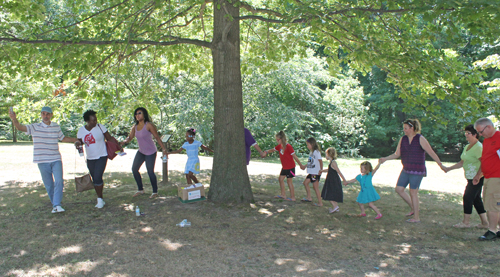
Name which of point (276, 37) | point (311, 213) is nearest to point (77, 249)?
point (311, 213)

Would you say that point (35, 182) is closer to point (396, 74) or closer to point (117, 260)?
point (117, 260)

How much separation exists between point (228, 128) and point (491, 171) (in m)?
4.30

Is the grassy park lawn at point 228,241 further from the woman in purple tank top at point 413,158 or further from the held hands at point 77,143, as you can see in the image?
the held hands at point 77,143

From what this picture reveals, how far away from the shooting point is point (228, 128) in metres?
6.83

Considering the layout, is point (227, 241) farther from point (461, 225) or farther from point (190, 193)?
point (461, 225)

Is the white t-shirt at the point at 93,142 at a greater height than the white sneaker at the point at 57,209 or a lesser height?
greater

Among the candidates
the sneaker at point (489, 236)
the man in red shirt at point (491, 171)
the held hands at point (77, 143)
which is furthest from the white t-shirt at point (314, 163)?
the held hands at point (77, 143)

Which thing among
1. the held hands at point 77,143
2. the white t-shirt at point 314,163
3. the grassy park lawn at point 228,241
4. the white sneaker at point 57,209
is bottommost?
the grassy park lawn at point 228,241

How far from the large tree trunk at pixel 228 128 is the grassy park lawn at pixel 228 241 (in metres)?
→ 0.38

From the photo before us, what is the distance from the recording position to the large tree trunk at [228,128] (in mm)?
6824

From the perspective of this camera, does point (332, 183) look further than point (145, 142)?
No

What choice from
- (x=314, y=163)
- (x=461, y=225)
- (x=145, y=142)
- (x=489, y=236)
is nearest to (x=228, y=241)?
(x=314, y=163)

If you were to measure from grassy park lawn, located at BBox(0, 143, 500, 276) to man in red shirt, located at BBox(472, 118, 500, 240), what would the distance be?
30 centimetres

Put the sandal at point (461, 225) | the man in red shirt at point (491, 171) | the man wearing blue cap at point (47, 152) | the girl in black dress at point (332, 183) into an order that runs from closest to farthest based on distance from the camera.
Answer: the man in red shirt at point (491, 171) → the sandal at point (461, 225) → the man wearing blue cap at point (47, 152) → the girl in black dress at point (332, 183)
